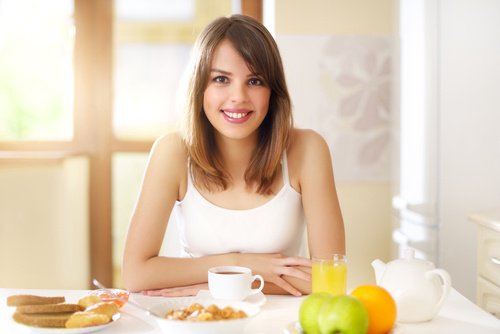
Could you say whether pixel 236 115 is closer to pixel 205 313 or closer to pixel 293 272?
pixel 293 272

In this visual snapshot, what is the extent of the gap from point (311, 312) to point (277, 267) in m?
0.51

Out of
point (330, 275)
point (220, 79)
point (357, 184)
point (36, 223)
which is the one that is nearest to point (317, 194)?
point (220, 79)

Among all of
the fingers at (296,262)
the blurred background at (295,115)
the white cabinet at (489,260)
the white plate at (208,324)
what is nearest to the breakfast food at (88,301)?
the white plate at (208,324)

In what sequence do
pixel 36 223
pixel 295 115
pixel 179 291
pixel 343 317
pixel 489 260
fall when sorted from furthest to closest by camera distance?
1. pixel 36 223
2. pixel 295 115
3. pixel 489 260
4. pixel 179 291
5. pixel 343 317

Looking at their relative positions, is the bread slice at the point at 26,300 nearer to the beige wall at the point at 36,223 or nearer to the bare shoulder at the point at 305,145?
the bare shoulder at the point at 305,145

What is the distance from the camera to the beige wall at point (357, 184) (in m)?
3.49

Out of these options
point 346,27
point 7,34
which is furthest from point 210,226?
point 7,34

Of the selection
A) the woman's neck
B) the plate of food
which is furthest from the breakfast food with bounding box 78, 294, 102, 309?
the woman's neck

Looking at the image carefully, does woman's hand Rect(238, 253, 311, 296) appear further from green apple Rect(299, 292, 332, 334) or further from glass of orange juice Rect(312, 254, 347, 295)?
green apple Rect(299, 292, 332, 334)

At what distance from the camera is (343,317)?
3.29 ft

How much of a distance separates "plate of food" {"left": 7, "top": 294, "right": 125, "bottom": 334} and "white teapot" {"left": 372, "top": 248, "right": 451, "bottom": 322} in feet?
1.70

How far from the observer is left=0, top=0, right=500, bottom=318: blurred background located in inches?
108

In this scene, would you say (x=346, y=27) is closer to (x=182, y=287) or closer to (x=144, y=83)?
(x=144, y=83)

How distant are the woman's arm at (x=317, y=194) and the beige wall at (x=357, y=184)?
1579mm
